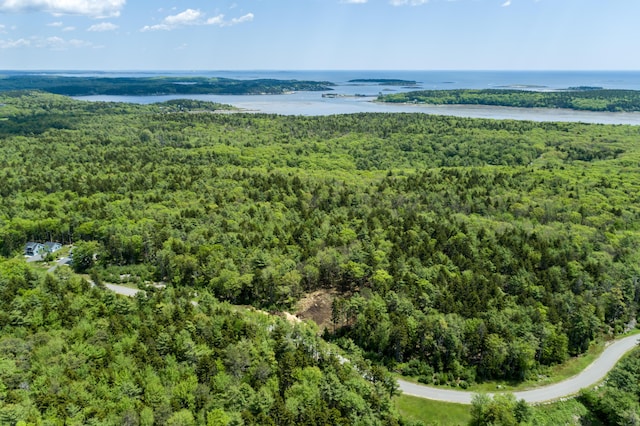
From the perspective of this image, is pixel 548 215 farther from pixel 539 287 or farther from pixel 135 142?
pixel 135 142

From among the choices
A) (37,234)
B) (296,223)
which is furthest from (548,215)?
(37,234)

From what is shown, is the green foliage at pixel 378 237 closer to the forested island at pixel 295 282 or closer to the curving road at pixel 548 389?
the forested island at pixel 295 282

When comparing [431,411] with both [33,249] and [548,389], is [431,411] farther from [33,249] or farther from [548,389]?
[33,249]

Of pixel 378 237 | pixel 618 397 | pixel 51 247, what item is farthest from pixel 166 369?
pixel 51 247

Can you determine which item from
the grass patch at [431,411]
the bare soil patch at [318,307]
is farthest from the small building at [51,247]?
the grass patch at [431,411]

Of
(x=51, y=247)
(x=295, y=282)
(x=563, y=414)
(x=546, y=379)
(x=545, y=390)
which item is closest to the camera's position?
(x=563, y=414)
